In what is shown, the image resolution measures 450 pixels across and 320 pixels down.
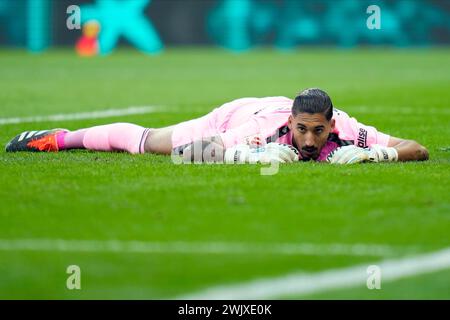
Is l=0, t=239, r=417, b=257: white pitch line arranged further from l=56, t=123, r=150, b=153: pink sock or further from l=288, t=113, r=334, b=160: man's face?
l=56, t=123, r=150, b=153: pink sock

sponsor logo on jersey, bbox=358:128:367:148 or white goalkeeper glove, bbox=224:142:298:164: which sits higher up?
sponsor logo on jersey, bbox=358:128:367:148

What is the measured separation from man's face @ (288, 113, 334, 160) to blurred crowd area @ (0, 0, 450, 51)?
21656 millimetres

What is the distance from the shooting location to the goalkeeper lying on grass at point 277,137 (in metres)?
8.30

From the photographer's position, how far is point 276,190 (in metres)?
7.26

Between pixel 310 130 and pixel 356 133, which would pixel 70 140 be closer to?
pixel 310 130

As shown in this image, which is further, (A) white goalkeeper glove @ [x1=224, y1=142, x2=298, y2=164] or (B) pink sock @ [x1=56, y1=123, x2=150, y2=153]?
(B) pink sock @ [x1=56, y1=123, x2=150, y2=153]

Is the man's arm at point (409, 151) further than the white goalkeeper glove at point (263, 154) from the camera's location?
Yes

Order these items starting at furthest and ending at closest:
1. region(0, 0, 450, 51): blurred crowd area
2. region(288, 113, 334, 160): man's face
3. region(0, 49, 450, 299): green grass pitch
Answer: region(0, 0, 450, 51): blurred crowd area < region(288, 113, 334, 160): man's face < region(0, 49, 450, 299): green grass pitch

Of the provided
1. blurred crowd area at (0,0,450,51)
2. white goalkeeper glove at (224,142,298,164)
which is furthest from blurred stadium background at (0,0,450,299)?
blurred crowd area at (0,0,450,51)

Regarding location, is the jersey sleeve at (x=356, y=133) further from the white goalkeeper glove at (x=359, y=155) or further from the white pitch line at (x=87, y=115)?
the white pitch line at (x=87, y=115)

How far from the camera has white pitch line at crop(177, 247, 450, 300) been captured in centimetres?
498

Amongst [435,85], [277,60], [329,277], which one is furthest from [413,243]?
[277,60]

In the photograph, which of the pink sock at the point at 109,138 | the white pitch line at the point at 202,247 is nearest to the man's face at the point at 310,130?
the pink sock at the point at 109,138

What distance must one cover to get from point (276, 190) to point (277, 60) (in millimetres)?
20267
